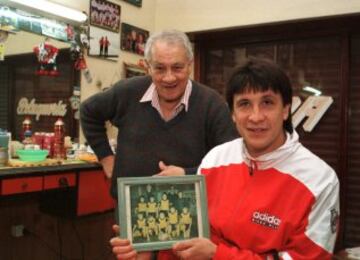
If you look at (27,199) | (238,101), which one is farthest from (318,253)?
(27,199)

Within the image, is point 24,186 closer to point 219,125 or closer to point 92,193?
point 92,193

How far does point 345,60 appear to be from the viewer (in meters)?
3.32

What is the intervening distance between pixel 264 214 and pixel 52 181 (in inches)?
64.2

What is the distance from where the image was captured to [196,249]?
115 centimetres

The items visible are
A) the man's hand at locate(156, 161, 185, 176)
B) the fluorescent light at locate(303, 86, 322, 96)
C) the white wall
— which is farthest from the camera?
the fluorescent light at locate(303, 86, 322, 96)

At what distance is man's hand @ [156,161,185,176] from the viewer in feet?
5.23

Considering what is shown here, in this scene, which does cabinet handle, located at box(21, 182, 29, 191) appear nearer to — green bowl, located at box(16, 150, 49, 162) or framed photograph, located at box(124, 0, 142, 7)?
green bowl, located at box(16, 150, 49, 162)

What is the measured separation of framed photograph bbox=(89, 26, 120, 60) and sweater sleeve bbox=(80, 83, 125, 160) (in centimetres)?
134

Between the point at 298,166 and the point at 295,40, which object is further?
the point at 295,40

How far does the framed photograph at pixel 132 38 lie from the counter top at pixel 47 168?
129cm

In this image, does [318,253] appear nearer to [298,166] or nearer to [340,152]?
[298,166]

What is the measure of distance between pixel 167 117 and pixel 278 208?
2.53ft

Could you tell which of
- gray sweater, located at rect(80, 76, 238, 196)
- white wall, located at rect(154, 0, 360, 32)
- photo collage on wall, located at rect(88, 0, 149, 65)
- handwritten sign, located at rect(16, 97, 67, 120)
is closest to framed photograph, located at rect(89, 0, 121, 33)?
photo collage on wall, located at rect(88, 0, 149, 65)

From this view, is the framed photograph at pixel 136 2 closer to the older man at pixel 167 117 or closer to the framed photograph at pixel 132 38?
the framed photograph at pixel 132 38
